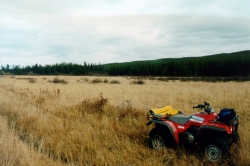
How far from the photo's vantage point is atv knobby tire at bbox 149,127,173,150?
4648mm

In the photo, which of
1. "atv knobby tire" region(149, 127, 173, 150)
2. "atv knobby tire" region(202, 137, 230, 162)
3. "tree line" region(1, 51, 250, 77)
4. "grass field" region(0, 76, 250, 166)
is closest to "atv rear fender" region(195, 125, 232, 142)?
"atv knobby tire" region(202, 137, 230, 162)

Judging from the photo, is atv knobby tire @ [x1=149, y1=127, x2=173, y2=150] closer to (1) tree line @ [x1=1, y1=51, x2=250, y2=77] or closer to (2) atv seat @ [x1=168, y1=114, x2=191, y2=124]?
(2) atv seat @ [x1=168, y1=114, x2=191, y2=124]

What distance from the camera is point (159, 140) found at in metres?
4.84

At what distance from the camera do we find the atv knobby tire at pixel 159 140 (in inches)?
183

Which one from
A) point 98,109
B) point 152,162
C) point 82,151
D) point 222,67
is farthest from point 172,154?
point 222,67

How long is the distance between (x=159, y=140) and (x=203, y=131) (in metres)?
1.00

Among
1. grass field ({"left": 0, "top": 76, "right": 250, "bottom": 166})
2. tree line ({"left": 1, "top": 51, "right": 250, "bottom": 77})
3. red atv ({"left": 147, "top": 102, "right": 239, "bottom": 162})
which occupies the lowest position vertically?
grass field ({"left": 0, "top": 76, "right": 250, "bottom": 166})

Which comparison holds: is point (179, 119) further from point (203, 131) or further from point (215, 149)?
point (215, 149)

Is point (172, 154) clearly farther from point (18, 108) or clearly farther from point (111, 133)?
point (18, 108)

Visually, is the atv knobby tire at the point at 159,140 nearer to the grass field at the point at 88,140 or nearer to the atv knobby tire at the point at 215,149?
the grass field at the point at 88,140

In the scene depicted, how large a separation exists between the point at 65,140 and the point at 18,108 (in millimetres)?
4214

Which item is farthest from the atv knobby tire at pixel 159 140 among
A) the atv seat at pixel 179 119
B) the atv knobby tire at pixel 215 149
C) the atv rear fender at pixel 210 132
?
the atv knobby tire at pixel 215 149

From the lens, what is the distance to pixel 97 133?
587cm

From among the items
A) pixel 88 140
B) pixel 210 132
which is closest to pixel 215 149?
pixel 210 132
